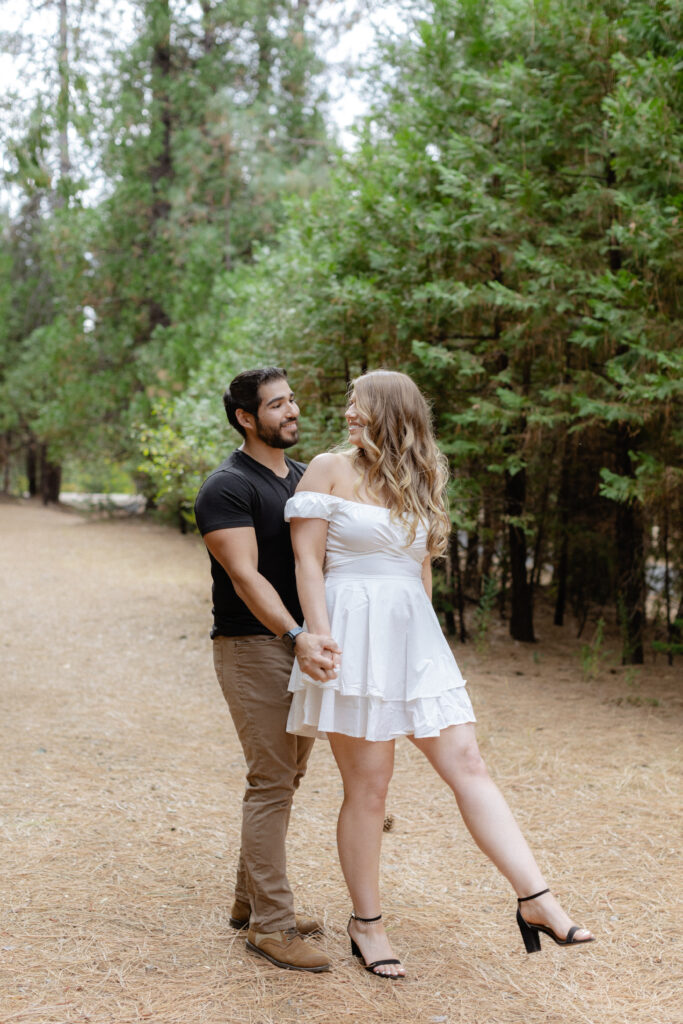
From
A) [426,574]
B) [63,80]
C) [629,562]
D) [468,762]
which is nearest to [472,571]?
[629,562]

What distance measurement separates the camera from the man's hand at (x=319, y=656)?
9.00ft

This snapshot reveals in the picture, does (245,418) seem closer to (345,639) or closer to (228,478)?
(228,478)

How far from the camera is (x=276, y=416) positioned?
303cm

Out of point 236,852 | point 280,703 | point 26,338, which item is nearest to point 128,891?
point 236,852

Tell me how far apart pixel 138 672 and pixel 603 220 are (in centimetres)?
544

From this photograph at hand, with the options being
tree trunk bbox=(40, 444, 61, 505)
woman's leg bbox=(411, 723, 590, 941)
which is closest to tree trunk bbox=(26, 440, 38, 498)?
tree trunk bbox=(40, 444, 61, 505)

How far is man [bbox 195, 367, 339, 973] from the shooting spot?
115 inches

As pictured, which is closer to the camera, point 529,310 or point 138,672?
point 529,310

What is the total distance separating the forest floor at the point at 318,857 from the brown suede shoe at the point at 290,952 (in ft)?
0.13

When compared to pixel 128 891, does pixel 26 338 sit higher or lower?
higher

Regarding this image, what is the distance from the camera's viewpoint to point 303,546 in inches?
113

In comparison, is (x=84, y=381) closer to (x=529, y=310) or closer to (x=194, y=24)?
(x=194, y=24)

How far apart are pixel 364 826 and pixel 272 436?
1308 millimetres

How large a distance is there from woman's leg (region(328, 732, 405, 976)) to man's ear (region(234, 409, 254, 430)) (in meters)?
1.06
